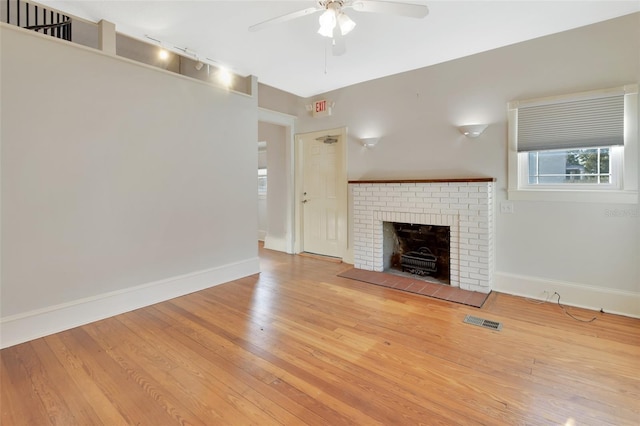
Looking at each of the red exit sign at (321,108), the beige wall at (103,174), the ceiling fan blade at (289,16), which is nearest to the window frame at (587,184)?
the ceiling fan blade at (289,16)

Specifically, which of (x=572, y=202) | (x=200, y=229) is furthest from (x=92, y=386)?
(x=572, y=202)

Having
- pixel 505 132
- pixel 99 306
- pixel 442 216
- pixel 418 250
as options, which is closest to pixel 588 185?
pixel 505 132

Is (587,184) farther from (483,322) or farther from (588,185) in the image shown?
(483,322)

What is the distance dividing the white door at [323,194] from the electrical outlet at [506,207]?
2147 mm

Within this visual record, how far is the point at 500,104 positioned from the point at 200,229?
3664mm

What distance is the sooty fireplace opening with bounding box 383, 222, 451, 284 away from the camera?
398cm

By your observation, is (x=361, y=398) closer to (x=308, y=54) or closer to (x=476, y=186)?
(x=476, y=186)

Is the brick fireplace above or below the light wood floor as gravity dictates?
above

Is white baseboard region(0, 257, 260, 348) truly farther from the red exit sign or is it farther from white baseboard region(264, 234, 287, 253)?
the red exit sign

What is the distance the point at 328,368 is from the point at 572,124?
10.5 ft

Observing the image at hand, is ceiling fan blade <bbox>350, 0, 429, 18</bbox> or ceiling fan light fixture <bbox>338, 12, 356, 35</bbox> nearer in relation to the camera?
ceiling fan blade <bbox>350, 0, 429, 18</bbox>

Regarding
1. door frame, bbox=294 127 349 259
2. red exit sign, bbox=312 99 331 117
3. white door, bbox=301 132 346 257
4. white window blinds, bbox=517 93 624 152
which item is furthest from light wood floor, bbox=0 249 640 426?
red exit sign, bbox=312 99 331 117

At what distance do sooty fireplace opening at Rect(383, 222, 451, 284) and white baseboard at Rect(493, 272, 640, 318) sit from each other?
2.16 feet

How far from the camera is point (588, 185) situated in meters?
3.00
